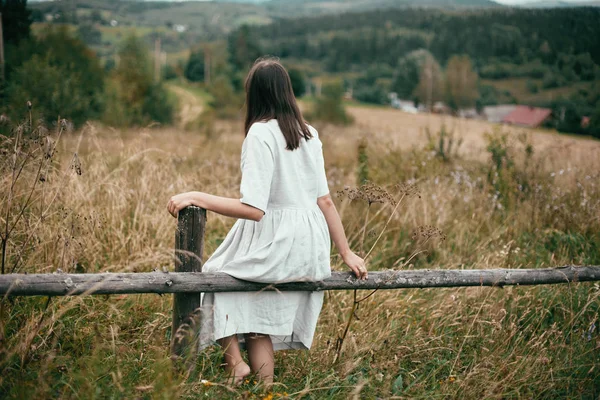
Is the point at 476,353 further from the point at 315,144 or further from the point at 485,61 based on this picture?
the point at 485,61

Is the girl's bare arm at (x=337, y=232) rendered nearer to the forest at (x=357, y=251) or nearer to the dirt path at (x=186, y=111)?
the forest at (x=357, y=251)

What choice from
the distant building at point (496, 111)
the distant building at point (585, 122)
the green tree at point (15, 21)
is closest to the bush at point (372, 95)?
the distant building at point (496, 111)

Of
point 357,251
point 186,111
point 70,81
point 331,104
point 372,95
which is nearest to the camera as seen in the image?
point 357,251

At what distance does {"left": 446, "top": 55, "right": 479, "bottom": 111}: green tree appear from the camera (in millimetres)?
46875

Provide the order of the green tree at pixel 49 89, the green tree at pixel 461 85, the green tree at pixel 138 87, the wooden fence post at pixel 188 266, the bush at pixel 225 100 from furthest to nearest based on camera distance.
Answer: the green tree at pixel 461 85
the bush at pixel 225 100
the green tree at pixel 138 87
the green tree at pixel 49 89
the wooden fence post at pixel 188 266

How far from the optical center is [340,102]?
3850cm

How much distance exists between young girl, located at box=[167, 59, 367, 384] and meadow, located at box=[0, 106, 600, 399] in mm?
328

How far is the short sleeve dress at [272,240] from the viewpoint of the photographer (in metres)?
2.43

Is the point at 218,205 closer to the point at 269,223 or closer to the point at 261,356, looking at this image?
the point at 269,223

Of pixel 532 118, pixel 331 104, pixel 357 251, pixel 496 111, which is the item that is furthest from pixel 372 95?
pixel 357 251

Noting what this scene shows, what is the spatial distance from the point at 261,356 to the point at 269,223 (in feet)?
2.55

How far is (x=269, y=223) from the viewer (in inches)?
100.0

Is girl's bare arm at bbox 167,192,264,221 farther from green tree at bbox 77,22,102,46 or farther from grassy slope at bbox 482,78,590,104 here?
green tree at bbox 77,22,102,46

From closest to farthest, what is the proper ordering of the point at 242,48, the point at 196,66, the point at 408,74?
the point at 242,48
the point at 196,66
the point at 408,74
